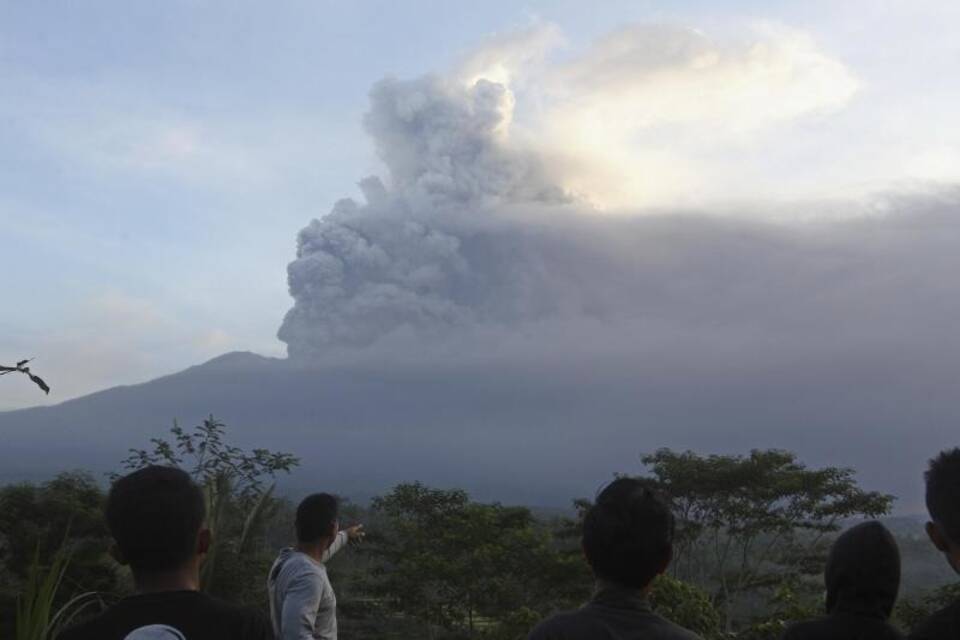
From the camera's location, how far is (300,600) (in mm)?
3773

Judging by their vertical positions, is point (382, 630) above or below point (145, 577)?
below

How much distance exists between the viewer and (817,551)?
24578mm

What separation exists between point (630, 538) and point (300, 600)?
80.6 inches

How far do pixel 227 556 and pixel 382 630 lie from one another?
27.9 ft

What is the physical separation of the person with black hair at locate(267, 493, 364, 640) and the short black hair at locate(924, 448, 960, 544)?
7.70 ft

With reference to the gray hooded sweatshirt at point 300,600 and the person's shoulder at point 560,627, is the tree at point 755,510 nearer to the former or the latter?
the gray hooded sweatshirt at point 300,600

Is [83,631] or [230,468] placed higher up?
[230,468]

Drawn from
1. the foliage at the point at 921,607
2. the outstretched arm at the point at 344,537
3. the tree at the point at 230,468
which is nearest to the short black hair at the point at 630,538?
the outstretched arm at the point at 344,537

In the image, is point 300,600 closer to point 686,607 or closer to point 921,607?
point 686,607

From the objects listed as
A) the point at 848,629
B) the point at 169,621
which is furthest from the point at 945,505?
the point at 169,621

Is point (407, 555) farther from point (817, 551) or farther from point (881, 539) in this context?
point (881, 539)

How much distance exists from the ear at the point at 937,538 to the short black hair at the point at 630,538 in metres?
0.62

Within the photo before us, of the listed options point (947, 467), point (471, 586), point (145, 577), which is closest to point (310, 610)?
point (145, 577)

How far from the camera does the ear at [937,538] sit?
2.21 m
